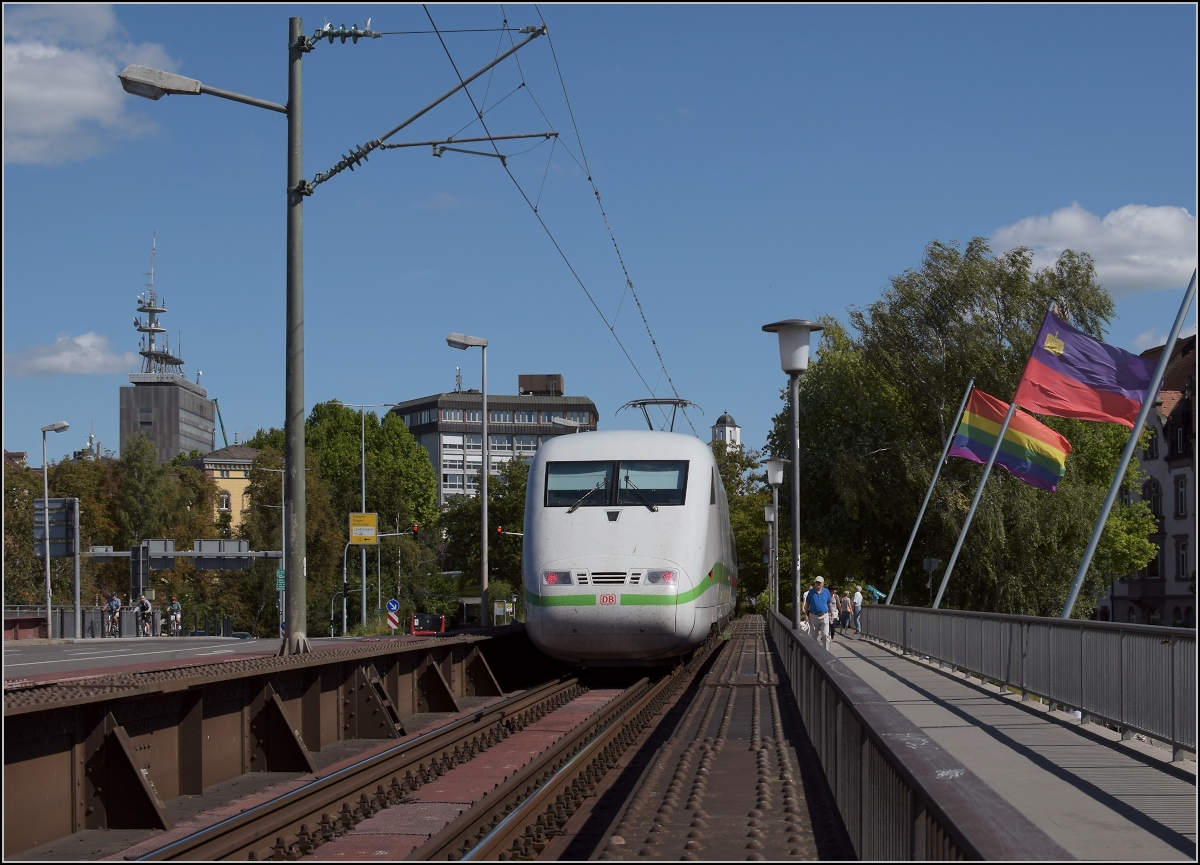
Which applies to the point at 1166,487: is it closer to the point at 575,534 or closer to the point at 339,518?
the point at 339,518

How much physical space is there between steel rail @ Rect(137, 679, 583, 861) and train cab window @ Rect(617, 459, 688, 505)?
5203 mm

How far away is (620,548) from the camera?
64.8 ft

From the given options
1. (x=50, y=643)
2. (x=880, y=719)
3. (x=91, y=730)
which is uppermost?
(x=880, y=719)

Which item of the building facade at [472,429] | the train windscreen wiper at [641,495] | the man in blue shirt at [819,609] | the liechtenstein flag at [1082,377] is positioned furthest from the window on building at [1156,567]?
the building facade at [472,429]

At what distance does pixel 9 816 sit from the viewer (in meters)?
8.30

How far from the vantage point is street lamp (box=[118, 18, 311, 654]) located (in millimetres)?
13914

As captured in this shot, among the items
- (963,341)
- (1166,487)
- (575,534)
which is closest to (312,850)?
(575,534)

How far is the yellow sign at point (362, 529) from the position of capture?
5578 centimetres

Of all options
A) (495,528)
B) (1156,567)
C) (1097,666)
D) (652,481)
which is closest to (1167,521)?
(1156,567)

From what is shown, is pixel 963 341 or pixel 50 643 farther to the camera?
pixel 963 341

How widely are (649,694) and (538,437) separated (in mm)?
140177

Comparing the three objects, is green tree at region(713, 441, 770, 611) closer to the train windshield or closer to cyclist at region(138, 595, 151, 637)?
cyclist at region(138, 595, 151, 637)

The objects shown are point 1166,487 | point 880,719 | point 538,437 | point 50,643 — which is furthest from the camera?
point 538,437

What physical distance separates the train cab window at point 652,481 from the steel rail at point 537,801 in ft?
14.7
